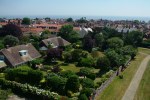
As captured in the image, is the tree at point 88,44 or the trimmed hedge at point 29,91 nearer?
the trimmed hedge at point 29,91

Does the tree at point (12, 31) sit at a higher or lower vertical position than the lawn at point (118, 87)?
higher

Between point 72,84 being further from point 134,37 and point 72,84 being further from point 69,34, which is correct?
point 134,37

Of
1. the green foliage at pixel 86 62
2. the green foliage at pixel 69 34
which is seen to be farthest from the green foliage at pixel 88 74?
the green foliage at pixel 69 34

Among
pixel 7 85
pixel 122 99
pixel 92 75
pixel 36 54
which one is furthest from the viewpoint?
pixel 36 54

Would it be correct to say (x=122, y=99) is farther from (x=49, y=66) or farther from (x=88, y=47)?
(x=88, y=47)

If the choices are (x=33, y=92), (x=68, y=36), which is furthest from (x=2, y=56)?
(x=68, y=36)

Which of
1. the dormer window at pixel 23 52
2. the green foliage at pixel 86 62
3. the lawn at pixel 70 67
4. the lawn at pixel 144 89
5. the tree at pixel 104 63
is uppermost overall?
the dormer window at pixel 23 52

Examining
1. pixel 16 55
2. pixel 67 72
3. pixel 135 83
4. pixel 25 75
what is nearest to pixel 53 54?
pixel 16 55

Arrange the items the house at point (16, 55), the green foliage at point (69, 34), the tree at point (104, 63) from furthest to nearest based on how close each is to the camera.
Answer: the green foliage at point (69, 34)
the tree at point (104, 63)
the house at point (16, 55)

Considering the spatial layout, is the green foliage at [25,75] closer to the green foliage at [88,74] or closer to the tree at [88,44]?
the green foliage at [88,74]
